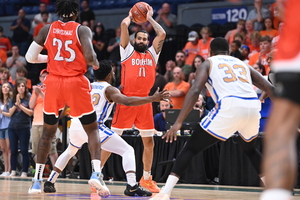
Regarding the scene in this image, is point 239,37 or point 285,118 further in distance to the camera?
point 239,37

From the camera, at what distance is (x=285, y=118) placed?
238 centimetres

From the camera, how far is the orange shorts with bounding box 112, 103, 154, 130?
23.8ft

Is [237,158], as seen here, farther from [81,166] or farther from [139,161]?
[81,166]

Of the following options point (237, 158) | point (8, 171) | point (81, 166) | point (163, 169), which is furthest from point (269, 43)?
point (8, 171)

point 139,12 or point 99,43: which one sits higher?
point 139,12

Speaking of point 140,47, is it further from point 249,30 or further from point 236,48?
point 249,30

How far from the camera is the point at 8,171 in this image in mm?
11430

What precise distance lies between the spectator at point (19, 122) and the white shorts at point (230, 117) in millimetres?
6714

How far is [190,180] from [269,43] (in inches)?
121

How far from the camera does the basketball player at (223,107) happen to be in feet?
16.2

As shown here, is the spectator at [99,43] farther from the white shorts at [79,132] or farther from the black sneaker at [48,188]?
the black sneaker at [48,188]

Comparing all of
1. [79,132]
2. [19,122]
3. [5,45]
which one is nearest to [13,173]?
[19,122]

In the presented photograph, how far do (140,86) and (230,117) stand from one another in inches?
97.8

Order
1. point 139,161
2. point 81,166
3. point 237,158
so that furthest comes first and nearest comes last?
point 81,166
point 139,161
point 237,158
